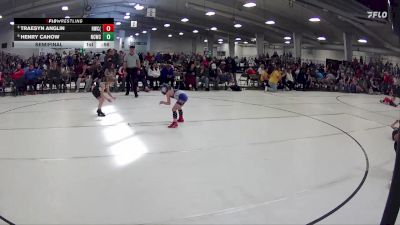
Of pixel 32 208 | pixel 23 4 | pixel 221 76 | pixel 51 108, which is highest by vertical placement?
pixel 23 4

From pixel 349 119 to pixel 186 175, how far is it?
6577 millimetres

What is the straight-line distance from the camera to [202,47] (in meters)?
49.3

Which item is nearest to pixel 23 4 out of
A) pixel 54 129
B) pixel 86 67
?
pixel 86 67

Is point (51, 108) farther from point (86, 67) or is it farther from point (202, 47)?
point (202, 47)

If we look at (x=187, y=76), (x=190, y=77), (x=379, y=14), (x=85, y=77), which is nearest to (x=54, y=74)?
(x=85, y=77)

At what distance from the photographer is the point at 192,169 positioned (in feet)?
16.2

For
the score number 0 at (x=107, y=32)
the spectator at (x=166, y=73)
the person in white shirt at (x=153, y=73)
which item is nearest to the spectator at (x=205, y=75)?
the spectator at (x=166, y=73)

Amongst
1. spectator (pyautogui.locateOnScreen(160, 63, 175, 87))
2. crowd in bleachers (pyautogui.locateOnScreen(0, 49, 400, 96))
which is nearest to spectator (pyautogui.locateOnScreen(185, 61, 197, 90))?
crowd in bleachers (pyautogui.locateOnScreen(0, 49, 400, 96))

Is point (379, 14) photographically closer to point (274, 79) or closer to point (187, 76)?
point (187, 76)
